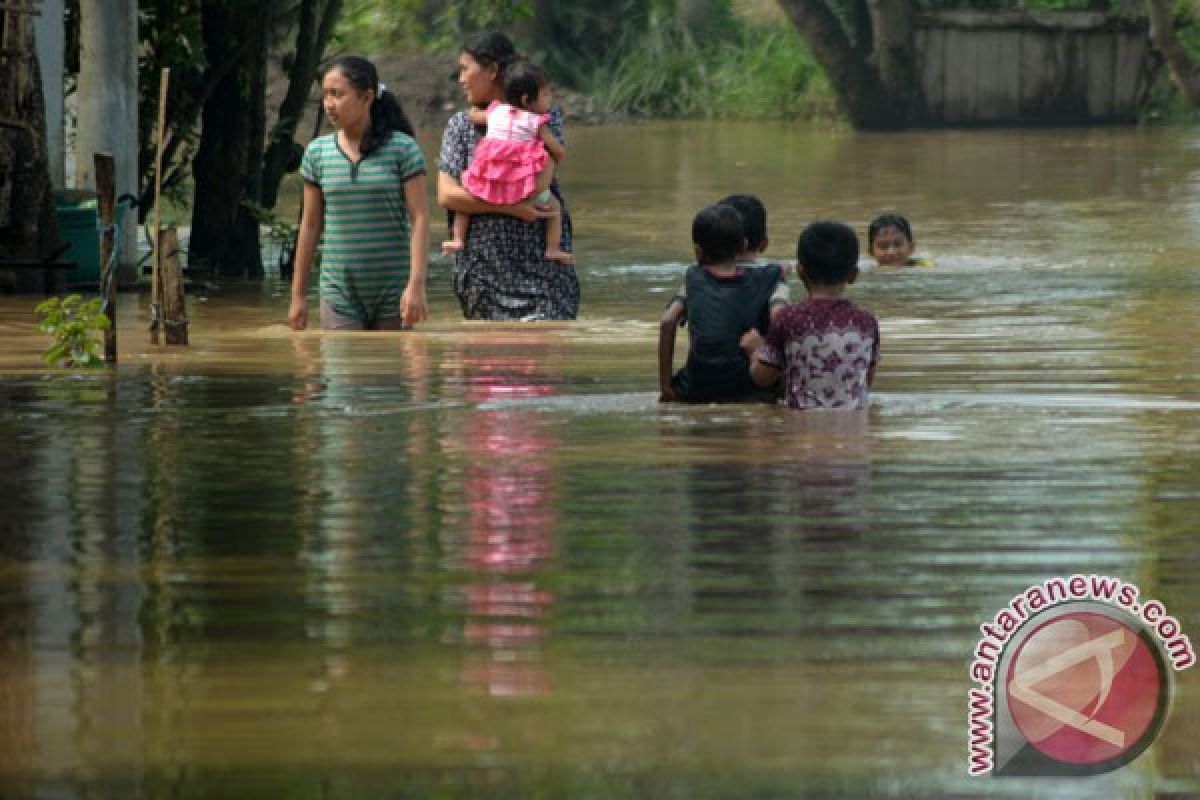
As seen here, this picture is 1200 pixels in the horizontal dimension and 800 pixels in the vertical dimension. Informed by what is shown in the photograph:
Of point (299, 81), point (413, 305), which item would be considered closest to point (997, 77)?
point (299, 81)

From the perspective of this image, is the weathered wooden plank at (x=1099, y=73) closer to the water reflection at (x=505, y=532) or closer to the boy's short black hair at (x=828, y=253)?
the water reflection at (x=505, y=532)

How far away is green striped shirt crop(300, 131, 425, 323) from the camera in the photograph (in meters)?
11.5

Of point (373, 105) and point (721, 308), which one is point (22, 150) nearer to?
point (373, 105)

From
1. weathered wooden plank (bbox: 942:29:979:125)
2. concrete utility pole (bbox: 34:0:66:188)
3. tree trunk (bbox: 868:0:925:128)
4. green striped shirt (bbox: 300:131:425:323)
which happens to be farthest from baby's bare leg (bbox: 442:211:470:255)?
weathered wooden plank (bbox: 942:29:979:125)

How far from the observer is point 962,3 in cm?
4191

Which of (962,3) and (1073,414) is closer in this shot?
(1073,414)

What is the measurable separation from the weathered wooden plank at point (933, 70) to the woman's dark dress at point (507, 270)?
27582mm

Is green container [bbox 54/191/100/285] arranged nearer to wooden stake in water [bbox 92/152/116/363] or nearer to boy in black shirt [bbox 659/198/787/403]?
wooden stake in water [bbox 92/152/116/363]

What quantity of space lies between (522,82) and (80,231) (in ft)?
13.0

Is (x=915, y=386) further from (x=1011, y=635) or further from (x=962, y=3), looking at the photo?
(x=962, y=3)

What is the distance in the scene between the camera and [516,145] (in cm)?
1238

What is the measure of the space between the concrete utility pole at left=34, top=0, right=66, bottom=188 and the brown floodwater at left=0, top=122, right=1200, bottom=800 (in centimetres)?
324

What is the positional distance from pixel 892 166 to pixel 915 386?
19.5 m

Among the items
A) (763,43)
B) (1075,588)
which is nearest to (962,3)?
(763,43)
